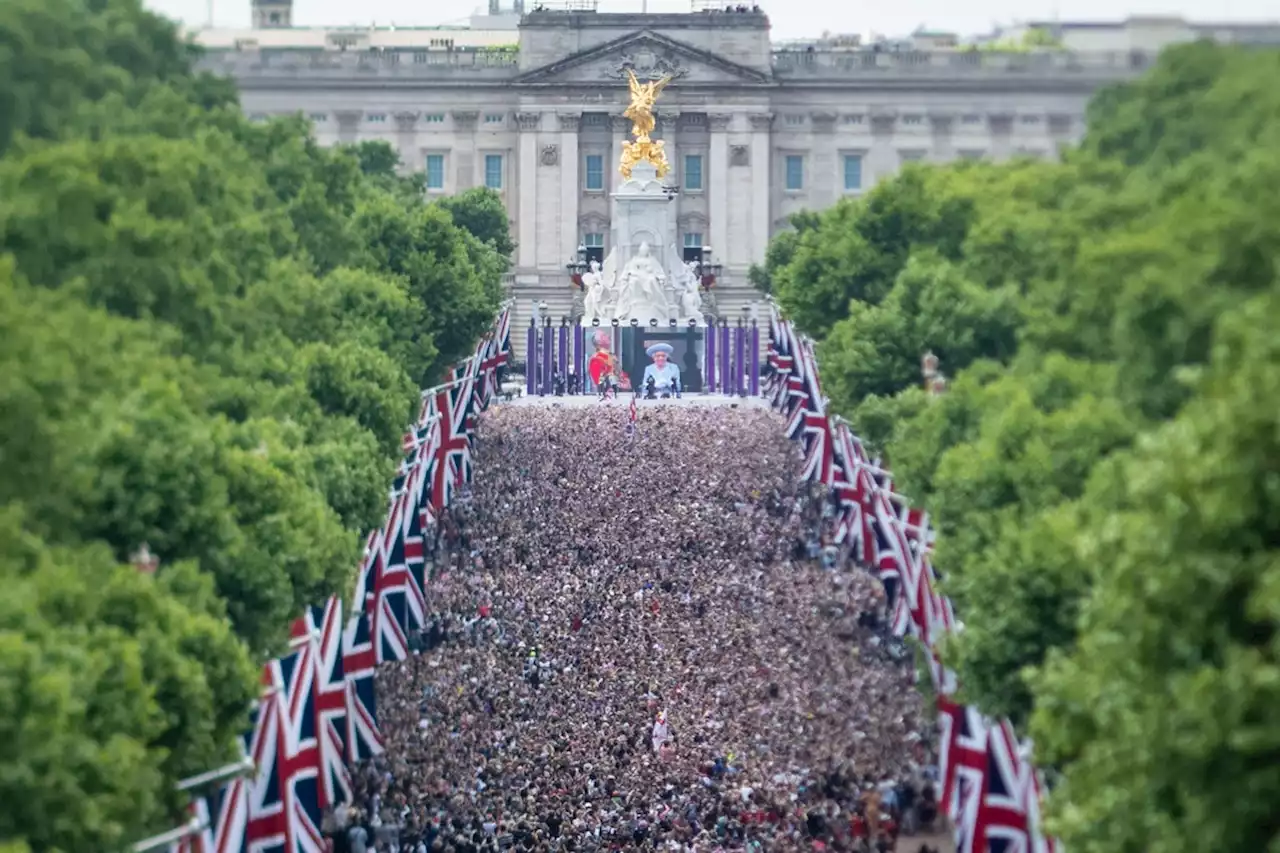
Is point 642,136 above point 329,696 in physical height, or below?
above

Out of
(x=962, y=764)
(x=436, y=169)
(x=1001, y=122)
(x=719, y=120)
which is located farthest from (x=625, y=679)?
(x=719, y=120)

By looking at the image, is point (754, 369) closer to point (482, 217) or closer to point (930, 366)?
point (482, 217)

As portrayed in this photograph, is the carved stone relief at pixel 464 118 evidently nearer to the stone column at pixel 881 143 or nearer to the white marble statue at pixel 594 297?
the stone column at pixel 881 143

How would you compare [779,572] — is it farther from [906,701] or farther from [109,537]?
[109,537]

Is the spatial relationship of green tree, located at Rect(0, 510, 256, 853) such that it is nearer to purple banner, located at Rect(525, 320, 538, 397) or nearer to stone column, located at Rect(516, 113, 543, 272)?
purple banner, located at Rect(525, 320, 538, 397)

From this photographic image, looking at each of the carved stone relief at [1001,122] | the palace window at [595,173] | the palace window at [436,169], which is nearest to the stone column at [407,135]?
the palace window at [436,169]

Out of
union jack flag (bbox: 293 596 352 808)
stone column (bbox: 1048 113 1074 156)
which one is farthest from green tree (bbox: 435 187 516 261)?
union jack flag (bbox: 293 596 352 808)

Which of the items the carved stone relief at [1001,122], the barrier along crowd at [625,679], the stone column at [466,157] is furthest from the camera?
the stone column at [466,157]
